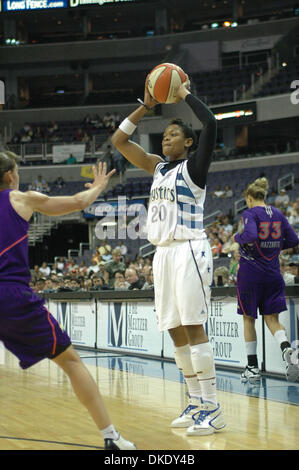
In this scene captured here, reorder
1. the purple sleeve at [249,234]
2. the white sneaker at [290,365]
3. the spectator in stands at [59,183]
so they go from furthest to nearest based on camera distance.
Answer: the spectator in stands at [59,183]
the purple sleeve at [249,234]
the white sneaker at [290,365]

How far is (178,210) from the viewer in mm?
4746

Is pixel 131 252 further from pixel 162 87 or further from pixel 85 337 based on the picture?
pixel 162 87

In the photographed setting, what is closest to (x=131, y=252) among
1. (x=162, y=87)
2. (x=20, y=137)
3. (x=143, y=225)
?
(x=143, y=225)

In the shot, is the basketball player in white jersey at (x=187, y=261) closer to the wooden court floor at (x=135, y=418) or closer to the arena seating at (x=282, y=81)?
the wooden court floor at (x=135, y=418)

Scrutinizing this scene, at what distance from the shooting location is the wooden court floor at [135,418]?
13.5ft

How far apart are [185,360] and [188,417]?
0.42 m

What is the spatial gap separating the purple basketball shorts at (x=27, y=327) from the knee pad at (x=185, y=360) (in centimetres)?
144

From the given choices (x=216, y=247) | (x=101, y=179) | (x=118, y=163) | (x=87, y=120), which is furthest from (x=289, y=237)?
(x=87, y=120)

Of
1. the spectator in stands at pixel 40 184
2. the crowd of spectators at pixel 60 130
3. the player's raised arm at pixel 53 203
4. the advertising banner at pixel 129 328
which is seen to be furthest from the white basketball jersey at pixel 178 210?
the crowd of spectators at pixel 60 130

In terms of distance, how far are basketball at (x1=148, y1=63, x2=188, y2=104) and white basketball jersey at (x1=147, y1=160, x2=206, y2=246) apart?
0.53 m

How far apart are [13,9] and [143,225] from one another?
66.4ft

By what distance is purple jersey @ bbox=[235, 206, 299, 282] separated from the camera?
7.19 metres

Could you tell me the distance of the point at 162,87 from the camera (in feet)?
16.1

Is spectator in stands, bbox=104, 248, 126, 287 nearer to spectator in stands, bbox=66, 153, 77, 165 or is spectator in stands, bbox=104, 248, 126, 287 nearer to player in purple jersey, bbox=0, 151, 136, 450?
player in purple jersey, bbox=0, 151, 136, 450
